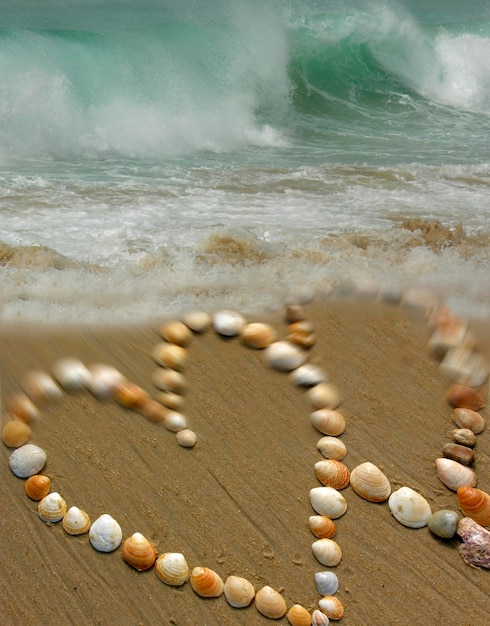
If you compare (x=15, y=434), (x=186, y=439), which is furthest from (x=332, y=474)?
(x=15, y=434)

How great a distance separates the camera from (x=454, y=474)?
2346mm

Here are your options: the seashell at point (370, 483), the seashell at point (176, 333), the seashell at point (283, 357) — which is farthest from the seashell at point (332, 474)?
the seashell at point (176, 333)

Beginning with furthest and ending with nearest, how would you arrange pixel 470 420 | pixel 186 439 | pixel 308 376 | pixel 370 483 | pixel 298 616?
pixel 308 376 → pixel 470 420 → pixel 186 439 → pixel 370 483 → pixel 298 616

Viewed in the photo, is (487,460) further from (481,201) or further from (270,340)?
(481,201)

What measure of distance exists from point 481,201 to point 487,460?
296cm

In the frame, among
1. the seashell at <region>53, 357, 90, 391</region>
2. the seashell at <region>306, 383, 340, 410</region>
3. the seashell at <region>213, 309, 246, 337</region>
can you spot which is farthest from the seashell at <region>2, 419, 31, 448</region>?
the seashell at <region>306, 383, 340, 410</region>

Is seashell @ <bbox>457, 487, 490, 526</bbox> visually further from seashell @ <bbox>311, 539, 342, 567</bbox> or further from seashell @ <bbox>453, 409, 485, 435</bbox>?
seashell @ <bbox>311, 539, 342, 567</bbox>

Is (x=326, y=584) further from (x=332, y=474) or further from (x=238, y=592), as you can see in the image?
(x=332, y=474)

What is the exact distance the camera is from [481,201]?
4793 mm

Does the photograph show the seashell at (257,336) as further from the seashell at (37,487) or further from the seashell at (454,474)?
the seashell at (37,487)

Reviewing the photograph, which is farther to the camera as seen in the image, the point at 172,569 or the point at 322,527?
the point at 322,527

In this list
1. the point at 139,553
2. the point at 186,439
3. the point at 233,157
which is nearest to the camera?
the point at 139,553

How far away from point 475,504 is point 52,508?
1621 mm

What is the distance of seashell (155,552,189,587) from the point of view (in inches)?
80.5
